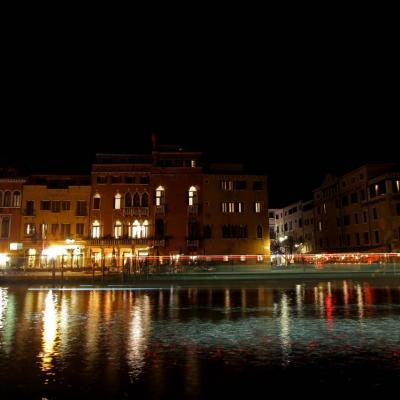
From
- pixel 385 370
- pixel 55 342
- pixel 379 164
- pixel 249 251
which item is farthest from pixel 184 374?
pixel 379 164

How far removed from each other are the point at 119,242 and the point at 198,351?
46794mm

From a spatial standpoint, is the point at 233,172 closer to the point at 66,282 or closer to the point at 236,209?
the point at 236,209

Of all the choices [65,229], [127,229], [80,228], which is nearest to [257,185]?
[127,229]

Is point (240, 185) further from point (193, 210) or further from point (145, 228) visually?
point (145, 228)

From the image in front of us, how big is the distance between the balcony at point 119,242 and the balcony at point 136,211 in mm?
3113

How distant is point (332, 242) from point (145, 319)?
2631 inches

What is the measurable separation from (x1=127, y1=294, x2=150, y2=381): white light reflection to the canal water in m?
0.02

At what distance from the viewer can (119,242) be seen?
181ft

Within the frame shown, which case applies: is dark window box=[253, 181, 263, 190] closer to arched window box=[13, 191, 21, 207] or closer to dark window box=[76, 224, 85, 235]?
dark window box=[76, 224, 85, 235]

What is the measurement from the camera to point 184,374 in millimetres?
7637

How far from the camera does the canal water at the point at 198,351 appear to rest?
22.8 ft

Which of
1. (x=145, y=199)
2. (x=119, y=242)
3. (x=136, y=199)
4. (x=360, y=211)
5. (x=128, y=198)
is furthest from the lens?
(x=360, y=211)

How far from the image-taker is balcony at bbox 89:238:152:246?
180 ft

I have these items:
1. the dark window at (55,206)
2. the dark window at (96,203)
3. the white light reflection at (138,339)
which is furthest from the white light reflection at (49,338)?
the dark window at (55,206)
